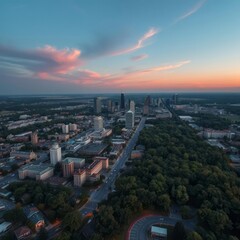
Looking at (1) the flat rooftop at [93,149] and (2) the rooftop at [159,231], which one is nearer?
(2) the rooftop at [159,231]

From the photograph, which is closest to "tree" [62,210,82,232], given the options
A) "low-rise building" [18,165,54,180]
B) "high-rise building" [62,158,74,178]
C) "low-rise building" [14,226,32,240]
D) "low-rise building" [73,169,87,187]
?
"low-rise building" [14,226,32,240]

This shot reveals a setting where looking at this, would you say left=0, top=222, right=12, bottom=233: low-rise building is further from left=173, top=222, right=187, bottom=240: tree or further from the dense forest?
left=173, top=222, right=187, bottom=240: tree

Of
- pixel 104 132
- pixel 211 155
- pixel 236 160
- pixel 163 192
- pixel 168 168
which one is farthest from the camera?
pixel 104 132

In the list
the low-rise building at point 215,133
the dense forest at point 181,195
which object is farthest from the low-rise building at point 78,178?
the low-rise building at point 215,133

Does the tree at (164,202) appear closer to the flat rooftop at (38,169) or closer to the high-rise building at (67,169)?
the high-rise building at (67,169)

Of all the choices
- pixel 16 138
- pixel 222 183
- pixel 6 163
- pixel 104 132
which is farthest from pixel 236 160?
pixel 16 138

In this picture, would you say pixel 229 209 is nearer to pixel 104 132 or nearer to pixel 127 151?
pixel 127 151
